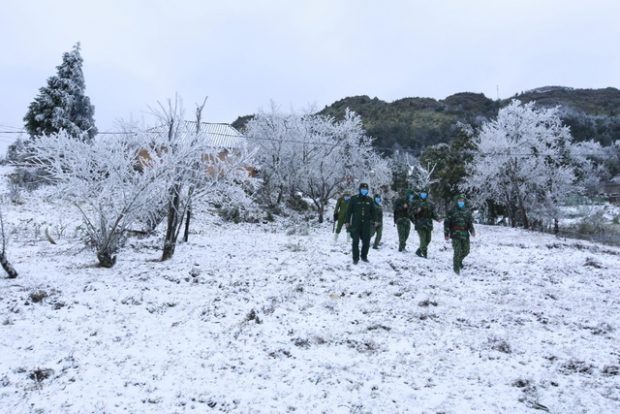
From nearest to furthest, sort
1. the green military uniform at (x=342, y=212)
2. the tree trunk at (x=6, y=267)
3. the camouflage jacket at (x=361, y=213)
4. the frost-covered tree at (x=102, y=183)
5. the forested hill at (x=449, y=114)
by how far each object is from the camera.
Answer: the tree trunk at (x=6, y=267) < the frost-covered tree at (x=102, y=183) < the camouflage jacket at (x=361, y=213) < the green military uniform at (x=342, y=212) < the forested hill at (x=449, y=114)

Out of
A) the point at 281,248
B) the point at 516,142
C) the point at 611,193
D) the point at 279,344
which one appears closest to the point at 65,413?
the point at 279,344

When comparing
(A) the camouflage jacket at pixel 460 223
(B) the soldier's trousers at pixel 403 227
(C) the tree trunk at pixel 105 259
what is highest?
(A) the camouflage jacket at pixel 460 223

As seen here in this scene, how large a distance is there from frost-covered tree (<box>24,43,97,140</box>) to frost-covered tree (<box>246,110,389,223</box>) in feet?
39.1

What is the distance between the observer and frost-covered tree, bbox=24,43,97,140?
2795 centimetres

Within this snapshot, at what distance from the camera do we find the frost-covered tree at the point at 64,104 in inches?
1101

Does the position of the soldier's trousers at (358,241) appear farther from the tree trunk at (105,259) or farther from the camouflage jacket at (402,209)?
the tree trunk at (105,259)

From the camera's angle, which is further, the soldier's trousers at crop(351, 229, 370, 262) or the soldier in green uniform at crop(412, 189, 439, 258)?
the soldier in green uniform at crop(412, 189, 439, 258)

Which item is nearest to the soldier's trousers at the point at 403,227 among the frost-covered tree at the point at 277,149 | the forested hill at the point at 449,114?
the frost-covered tree at the point at 277,149

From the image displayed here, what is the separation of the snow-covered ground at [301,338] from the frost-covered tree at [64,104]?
808 inches

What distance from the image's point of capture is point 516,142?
3114 cm

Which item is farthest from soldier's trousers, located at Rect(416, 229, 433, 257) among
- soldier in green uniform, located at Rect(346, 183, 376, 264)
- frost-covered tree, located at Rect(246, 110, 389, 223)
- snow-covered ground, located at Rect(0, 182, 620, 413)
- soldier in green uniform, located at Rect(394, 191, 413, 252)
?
frost-covered tree, located at Rect(246, 110, 389, 223)

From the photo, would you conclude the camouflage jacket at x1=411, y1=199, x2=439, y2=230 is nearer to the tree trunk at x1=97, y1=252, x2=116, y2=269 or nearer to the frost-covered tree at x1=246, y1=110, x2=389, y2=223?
the tree trunk at x1=97, y1=252, x2=116, y2=269

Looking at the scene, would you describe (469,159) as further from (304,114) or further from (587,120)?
(587,120)

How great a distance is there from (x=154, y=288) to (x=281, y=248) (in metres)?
6.02
